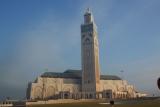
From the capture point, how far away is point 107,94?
19888 centimetres

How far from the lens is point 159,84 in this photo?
44.9 ft

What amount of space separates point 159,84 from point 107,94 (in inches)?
7389

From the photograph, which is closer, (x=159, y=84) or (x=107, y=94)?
(x=159, y=84)
